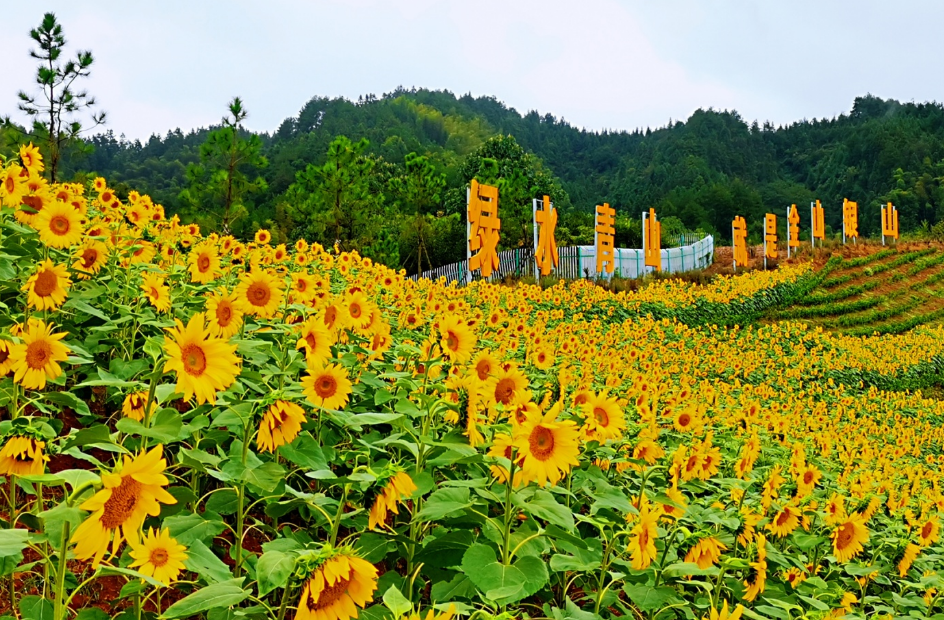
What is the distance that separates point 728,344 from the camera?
36.3 ft

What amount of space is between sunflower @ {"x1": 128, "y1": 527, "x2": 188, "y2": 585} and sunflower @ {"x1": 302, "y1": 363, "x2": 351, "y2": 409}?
53 cm

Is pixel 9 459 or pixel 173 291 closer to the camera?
pixel 9 459

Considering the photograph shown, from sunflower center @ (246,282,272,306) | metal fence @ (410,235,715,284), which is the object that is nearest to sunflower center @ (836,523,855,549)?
sunflower center @ (246,282,272,306)

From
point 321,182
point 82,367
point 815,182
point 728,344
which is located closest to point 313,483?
point 82,367

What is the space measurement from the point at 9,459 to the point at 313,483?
100 centimetres

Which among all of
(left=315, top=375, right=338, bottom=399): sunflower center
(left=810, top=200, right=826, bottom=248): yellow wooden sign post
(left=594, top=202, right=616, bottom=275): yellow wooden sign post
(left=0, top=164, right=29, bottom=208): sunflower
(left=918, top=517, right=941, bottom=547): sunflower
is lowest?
(left=918, top=517, right=941, bottom=547): sunflower

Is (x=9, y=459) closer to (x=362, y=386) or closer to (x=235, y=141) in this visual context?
(x=362, y=386)

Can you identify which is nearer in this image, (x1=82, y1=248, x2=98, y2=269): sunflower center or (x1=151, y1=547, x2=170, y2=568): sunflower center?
(x1=151, y1=547, x2=170, y2=568): sunflower center

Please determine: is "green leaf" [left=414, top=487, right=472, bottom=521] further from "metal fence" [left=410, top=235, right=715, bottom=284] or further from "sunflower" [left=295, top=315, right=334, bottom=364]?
"metal fence" [left=410, top=235, right=715, bottom=284]

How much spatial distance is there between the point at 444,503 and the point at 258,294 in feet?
2.83

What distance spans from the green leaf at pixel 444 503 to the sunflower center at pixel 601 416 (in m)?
0.45

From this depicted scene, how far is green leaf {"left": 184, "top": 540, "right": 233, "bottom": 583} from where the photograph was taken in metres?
1.13

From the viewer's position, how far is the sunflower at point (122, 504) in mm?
874

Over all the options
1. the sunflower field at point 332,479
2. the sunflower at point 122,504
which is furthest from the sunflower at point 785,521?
the sunflower at point 122,504
